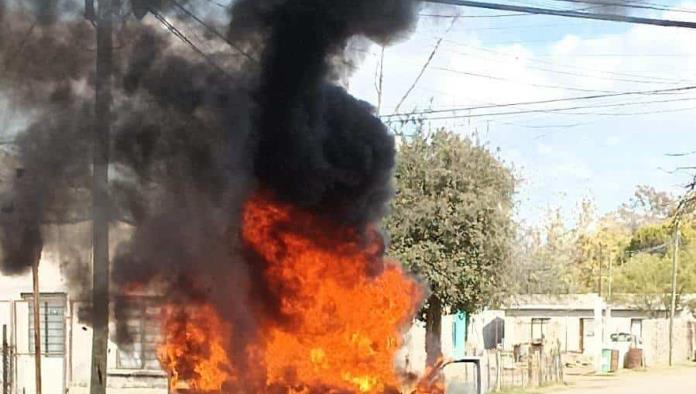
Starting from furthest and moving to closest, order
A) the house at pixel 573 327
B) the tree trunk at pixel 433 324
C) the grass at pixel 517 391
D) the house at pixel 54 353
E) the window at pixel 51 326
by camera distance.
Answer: the house at pixel 573 327
the grass at pixel 517 391
the tree trunk at pixel 433 324
the window at pixel 51 326
the house at pixel 54 353

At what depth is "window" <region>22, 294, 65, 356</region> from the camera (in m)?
22.6

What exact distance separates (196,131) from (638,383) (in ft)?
71.4

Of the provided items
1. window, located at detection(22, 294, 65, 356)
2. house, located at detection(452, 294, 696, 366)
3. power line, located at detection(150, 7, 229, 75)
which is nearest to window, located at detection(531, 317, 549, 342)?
house, located at detection(452, 294, 696, 366)

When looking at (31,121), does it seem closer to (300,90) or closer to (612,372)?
(300,90)

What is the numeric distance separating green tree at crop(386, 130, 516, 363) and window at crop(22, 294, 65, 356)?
7771mm

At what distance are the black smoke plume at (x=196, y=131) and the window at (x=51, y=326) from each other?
8682 millimetres

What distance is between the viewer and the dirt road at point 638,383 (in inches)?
1086

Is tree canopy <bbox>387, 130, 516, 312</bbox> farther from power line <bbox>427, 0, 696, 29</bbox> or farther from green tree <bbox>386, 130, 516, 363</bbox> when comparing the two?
power line <bbox>427, 0, 696, 29</bbox>

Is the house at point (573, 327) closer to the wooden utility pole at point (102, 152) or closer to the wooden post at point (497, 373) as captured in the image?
the wooden post at point (497, 373)

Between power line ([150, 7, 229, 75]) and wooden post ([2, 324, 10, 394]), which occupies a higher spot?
power line ([150, 7, 229, 75])

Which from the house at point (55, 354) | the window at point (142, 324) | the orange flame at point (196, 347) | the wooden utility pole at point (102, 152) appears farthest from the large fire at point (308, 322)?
the house at point (55, 354)

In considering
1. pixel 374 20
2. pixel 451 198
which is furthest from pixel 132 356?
pixel 374 20

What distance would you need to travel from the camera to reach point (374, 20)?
13.3 m

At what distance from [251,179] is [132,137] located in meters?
2.06
